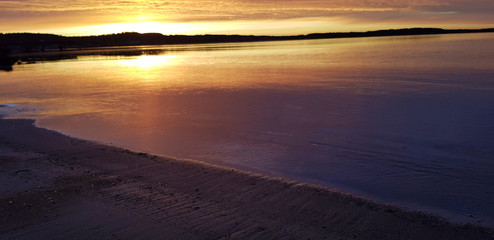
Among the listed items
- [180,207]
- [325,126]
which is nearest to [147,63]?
[325,126]

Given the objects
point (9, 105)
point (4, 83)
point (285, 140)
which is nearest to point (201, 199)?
point (285, 140)

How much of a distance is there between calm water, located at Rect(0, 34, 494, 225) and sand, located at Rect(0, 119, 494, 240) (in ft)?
2.19

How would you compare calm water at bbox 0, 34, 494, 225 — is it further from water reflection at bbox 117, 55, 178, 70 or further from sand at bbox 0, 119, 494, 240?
water reflection at bbox 117, 55, 178, 70

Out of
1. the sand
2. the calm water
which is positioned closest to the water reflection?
the calm water

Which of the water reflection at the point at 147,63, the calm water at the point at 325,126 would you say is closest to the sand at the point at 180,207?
the calm water at the point at 325,126

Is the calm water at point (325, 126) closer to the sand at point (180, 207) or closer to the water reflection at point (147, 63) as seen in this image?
the sand at point (180, 207)

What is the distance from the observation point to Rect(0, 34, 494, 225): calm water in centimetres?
666

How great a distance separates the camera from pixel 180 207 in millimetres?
5496

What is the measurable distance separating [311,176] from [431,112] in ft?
22.6

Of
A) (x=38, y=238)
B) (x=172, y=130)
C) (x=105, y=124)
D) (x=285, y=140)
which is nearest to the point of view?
(x=38, y=238)

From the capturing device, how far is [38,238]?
15.5ft

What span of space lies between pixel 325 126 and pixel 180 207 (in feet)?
20.1

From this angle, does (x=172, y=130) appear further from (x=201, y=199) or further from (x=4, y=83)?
(x=4, y=83)

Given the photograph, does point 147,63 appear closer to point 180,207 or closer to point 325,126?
point 325,126
